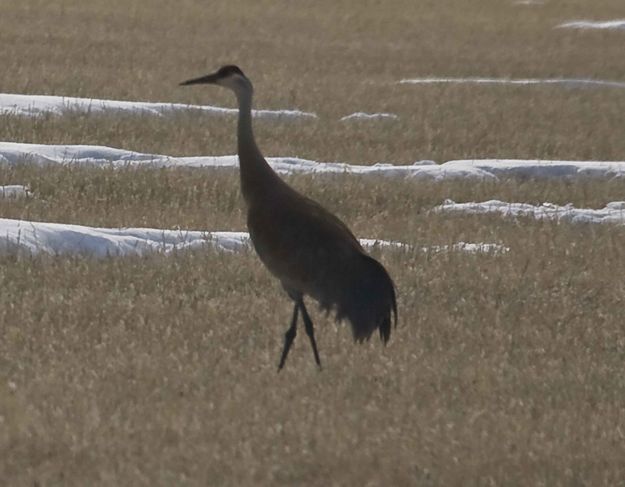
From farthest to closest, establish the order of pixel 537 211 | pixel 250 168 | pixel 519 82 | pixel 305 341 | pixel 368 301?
1. pixel 519 82
2. pixel 537 211
3. pixel 305 341
4. pixel 250 168
5. pixel 368 301

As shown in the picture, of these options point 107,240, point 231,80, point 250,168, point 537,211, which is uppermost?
point 231,80

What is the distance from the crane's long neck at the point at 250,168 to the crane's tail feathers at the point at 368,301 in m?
0.84

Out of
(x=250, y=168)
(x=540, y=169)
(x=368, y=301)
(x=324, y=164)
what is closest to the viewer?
(x=368, y=301)

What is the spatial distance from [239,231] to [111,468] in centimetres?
579

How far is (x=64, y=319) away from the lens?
343 inches

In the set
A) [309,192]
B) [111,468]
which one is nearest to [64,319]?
[111,468]

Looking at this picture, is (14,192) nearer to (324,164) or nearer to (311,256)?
(324,164)

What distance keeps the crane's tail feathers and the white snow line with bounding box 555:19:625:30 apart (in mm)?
34220

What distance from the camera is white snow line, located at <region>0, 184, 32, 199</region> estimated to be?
1237 cm

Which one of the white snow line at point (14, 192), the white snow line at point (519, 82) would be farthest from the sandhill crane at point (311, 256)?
the white snow line at point (519, 82)

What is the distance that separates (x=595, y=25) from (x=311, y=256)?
34.9 meters

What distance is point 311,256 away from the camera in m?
7.83

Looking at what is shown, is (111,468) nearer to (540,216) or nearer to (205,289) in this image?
(205,289)

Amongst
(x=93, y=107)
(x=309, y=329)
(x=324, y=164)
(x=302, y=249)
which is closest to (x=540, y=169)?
(x=324, y=164)
